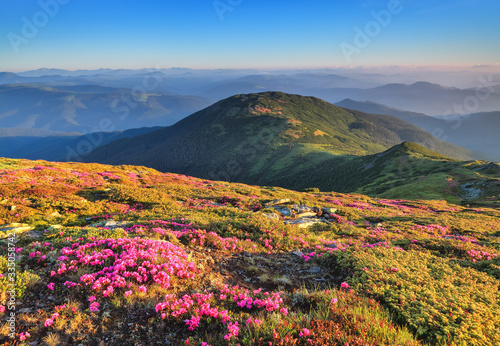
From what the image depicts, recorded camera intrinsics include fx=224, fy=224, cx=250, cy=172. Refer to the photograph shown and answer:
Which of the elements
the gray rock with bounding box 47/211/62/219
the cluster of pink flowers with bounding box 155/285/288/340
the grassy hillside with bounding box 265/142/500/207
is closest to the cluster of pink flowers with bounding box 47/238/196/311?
the cluster of pink flowers with bounding box 155/285/288/340

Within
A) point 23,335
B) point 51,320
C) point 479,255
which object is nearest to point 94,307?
point 51,320

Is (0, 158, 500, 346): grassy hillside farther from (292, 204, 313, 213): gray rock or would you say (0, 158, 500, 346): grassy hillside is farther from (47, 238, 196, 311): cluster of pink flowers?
(292, 204, 313, 213): gray rock

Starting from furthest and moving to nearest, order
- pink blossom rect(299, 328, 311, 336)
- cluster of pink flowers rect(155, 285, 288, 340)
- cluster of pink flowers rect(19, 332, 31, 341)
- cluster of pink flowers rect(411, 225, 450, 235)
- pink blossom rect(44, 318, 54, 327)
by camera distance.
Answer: cluster of pink flowers rect(411, 225, 450, 235) → cluster of pink flowers rect(155, 285, 288, 340) → pink blossom rect(44, 318, 54, 327) → pink blossom rect(299, 328, 311, 336) → cluster of pink flowers rect(19, 332, 31, 341)

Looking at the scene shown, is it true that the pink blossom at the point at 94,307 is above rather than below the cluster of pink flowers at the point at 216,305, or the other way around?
above

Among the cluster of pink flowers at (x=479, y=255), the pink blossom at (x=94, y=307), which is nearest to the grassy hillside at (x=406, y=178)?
the cluster of pink flowers at (x=479, y=255)

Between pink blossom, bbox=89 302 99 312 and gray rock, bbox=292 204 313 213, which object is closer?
pink blossom, bbox=89 302 99 312

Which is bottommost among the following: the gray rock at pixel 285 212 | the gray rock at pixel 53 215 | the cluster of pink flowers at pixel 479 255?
the gray rock at pixel 285 212

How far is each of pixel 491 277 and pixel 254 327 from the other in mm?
9370

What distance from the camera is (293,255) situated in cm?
1027

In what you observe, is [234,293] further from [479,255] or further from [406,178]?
[406,178]

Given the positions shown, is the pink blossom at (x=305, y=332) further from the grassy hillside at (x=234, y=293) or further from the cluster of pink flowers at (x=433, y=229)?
the cluster of pink flowers at (x=433, y=229)

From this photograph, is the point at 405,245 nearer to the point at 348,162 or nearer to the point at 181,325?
the point at 181,325

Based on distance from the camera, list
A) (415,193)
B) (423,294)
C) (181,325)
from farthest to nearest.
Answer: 1. (415,193)
2. (423,294)
3. (181,325)

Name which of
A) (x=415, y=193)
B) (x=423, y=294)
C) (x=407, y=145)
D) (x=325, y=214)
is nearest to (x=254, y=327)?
(x=423, y=294)
